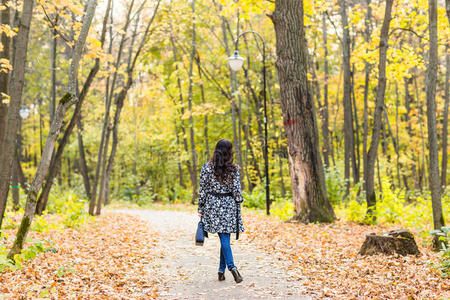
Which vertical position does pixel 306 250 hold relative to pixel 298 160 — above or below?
below

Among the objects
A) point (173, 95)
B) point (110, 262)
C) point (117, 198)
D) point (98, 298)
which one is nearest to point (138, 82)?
point (173, 95)

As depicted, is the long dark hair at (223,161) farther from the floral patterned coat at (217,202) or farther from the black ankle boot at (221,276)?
the black ankle boot at (221,276)

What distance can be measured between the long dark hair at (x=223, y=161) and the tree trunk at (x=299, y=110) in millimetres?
5040

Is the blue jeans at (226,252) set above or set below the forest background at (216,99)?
below

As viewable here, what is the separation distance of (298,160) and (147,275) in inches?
214

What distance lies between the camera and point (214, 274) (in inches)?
239

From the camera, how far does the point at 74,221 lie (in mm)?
10672

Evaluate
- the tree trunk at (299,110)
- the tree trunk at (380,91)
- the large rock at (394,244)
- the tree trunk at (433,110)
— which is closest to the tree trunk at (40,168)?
the large rock at (394,244)

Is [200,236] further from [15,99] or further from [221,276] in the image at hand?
[15,99]

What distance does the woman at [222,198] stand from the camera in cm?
548

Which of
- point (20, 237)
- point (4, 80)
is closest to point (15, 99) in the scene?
point (20, 237)

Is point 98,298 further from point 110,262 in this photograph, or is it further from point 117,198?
point 117,198

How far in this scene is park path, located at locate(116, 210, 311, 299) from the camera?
16.5 feet

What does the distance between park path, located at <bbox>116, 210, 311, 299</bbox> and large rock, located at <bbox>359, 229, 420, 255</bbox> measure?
1.53 metres
